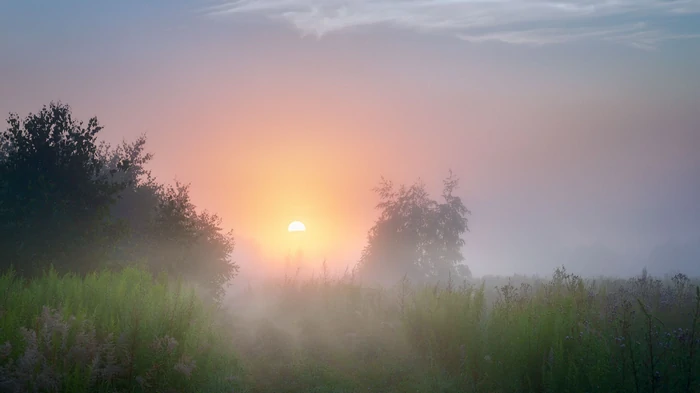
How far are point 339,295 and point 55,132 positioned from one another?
12.2m

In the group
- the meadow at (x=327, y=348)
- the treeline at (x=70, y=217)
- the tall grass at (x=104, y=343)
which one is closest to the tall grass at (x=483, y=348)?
the meadow at (x=327, y=348)

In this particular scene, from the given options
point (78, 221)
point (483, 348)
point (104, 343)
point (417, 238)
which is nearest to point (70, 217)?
point (78, 221)

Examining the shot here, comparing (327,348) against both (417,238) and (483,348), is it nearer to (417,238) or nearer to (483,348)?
(483,348)

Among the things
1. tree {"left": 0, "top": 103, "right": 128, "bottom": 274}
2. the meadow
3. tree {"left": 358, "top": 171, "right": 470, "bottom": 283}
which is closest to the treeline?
tree {"left": 0, "top": 103, "right": 128, "bottom": 274}

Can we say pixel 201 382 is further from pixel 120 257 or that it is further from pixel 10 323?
pixel 120 257

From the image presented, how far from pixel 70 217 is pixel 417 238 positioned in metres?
26.5

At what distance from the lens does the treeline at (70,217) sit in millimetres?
15047

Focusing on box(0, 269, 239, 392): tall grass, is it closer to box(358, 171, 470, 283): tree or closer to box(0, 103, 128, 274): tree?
box(0, 103, 128, 274): tree

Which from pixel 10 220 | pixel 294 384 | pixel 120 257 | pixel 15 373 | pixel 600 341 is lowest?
pixel 294 384

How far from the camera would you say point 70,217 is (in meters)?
15.4

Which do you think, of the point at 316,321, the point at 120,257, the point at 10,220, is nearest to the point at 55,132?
the point at 10,220

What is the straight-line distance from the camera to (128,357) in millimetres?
7156

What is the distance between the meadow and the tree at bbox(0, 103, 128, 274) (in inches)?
208

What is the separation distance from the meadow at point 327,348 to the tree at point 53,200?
5285 millimetres
